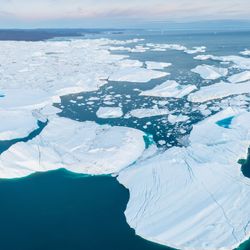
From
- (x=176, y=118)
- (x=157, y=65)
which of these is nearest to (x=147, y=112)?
(x=176, y=118)

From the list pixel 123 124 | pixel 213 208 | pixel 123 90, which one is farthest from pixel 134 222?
pixel 123 90

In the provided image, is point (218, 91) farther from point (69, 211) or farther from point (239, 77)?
point (69, 211)

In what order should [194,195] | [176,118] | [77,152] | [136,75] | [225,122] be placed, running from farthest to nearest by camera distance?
[136,75] → [176,118] → [225,122] → [77,152] → [194,195]

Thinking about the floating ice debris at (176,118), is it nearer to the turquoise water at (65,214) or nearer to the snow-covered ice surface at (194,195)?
the snow-covered ice surface at (194,195)

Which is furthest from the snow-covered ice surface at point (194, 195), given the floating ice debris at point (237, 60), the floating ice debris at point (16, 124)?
the floating ice debris at point (237, 60)

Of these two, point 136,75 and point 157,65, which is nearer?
point 136,75

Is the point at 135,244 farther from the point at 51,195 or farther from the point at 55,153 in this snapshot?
the point at 55,153
